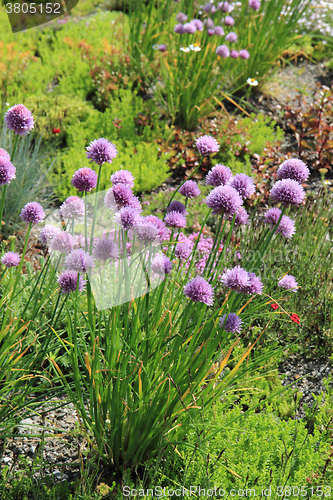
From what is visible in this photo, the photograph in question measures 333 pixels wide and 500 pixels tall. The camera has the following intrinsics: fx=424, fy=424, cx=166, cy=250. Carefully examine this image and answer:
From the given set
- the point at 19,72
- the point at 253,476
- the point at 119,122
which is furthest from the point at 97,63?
the point at 253,476

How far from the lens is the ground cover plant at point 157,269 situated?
78.0 inches

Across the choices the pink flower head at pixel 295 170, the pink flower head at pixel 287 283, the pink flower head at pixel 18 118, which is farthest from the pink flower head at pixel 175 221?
the pink flower head at pixel 18 118

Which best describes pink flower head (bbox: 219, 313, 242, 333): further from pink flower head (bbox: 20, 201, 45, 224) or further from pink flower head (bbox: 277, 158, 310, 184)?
pink flower head (bbox: 20, 201, 45, 224)

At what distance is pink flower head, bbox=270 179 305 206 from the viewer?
1951 millimetres

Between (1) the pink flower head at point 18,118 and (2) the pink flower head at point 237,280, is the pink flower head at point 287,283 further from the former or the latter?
(1) the pink flower head at point 18,118

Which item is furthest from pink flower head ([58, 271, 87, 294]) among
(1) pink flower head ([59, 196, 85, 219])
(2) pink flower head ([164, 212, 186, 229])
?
(2) pink flower head ([164, 212, 186, 229])

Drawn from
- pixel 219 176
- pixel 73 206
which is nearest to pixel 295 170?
pixel 219 176

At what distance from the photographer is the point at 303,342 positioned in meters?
3.29

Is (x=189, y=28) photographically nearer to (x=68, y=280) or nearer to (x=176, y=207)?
(x=176, y=207)

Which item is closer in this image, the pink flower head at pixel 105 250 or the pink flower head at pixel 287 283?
the pink flower head at pixel 105 250

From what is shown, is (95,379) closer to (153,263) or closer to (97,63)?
(153,263)

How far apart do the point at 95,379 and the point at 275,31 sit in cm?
609

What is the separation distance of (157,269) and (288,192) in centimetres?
70

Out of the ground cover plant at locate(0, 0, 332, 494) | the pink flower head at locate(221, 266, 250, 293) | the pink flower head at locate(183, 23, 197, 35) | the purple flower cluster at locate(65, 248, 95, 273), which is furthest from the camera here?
the pink flower head at locate(183, 23, 197, 35)
